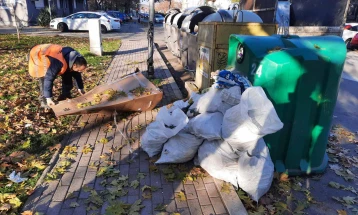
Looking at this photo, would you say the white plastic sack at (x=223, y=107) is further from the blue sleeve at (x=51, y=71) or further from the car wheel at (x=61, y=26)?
the car wheel at (x=61, y=26)

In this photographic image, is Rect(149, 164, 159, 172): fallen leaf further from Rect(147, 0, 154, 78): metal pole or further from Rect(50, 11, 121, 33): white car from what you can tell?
Rect(50, 11, 121, 33): white car

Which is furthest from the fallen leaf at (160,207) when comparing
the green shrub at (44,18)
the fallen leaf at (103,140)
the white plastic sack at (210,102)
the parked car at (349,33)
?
the green shrub at (44,18)

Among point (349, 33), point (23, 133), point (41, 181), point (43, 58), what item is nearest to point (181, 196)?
point (41, 181)

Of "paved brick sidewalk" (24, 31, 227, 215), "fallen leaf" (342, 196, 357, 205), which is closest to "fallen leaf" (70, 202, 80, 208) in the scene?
"paved brick sidewalk" (24, 31, 227, 215)

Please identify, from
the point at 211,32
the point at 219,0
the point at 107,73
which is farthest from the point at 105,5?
the point at 211,32

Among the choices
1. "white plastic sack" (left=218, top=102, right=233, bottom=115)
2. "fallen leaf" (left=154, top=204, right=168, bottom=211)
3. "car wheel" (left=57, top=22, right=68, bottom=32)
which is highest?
"car wheel" (left=57, top=22, right=68, bottom=32)

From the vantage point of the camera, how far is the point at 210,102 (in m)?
3.19

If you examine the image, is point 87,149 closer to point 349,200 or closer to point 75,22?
point 349,200

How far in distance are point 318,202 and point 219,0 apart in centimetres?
2479

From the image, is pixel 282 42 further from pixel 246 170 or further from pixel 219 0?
pixel 219 0

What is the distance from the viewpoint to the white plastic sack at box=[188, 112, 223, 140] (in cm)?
290

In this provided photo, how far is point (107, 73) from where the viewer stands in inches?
318

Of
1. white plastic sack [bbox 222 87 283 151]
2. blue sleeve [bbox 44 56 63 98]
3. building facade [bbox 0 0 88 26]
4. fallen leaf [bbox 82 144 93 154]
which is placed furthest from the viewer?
building facade [bbox 0 0 88 26]

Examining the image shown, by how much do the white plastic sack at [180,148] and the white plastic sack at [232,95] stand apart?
54 centimetres
